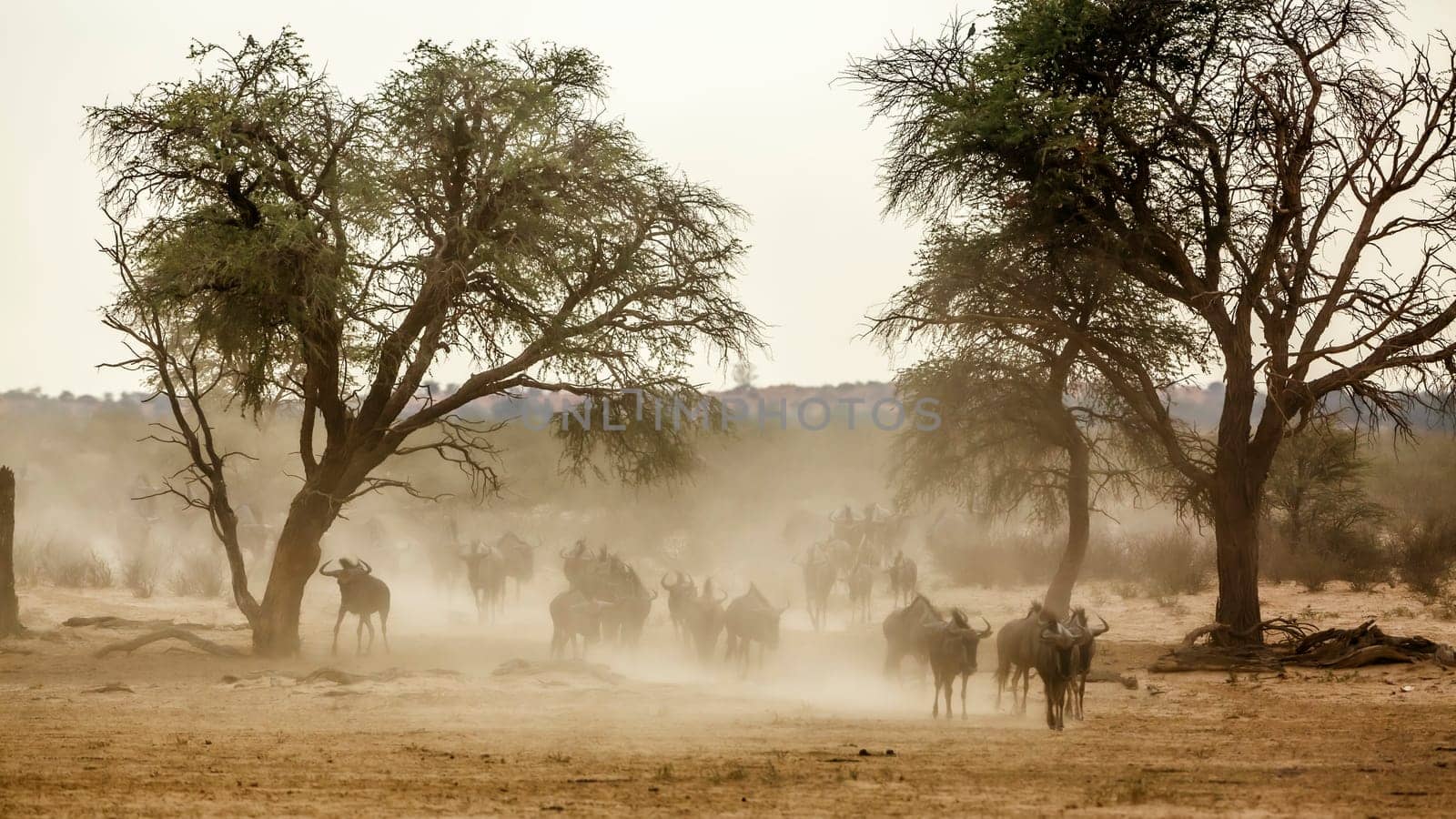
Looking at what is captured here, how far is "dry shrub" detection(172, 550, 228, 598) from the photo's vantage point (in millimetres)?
27839

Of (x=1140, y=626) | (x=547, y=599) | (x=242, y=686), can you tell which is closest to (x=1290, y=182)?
(x=1140, y=626)

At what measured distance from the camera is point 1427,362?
1659 centimetres

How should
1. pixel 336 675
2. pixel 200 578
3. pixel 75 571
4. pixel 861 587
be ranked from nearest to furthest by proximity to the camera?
pixel 336 675, pixel 861 587, pixel 75 571, pixel 200 578

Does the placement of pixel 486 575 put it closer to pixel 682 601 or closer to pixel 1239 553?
pixel 682 601

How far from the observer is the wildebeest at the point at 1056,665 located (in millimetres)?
11953

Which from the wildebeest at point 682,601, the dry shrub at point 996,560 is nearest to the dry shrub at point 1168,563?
the dry shrub at point 996,560

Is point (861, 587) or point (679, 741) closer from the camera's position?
point (679, 741)

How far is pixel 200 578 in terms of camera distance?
29062 mm

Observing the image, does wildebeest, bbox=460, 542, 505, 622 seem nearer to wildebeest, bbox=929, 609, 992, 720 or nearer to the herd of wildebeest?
the herd of wildebeest

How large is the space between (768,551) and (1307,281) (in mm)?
23083

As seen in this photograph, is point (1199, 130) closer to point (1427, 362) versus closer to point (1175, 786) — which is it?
point (1427, 362)

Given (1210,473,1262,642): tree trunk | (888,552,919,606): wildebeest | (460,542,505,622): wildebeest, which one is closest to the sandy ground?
(1210,473,1262,642): tree trunk

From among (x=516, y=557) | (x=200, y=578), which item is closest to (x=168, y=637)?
(x=516, y=557)

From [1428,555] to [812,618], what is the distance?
13.0 metres
